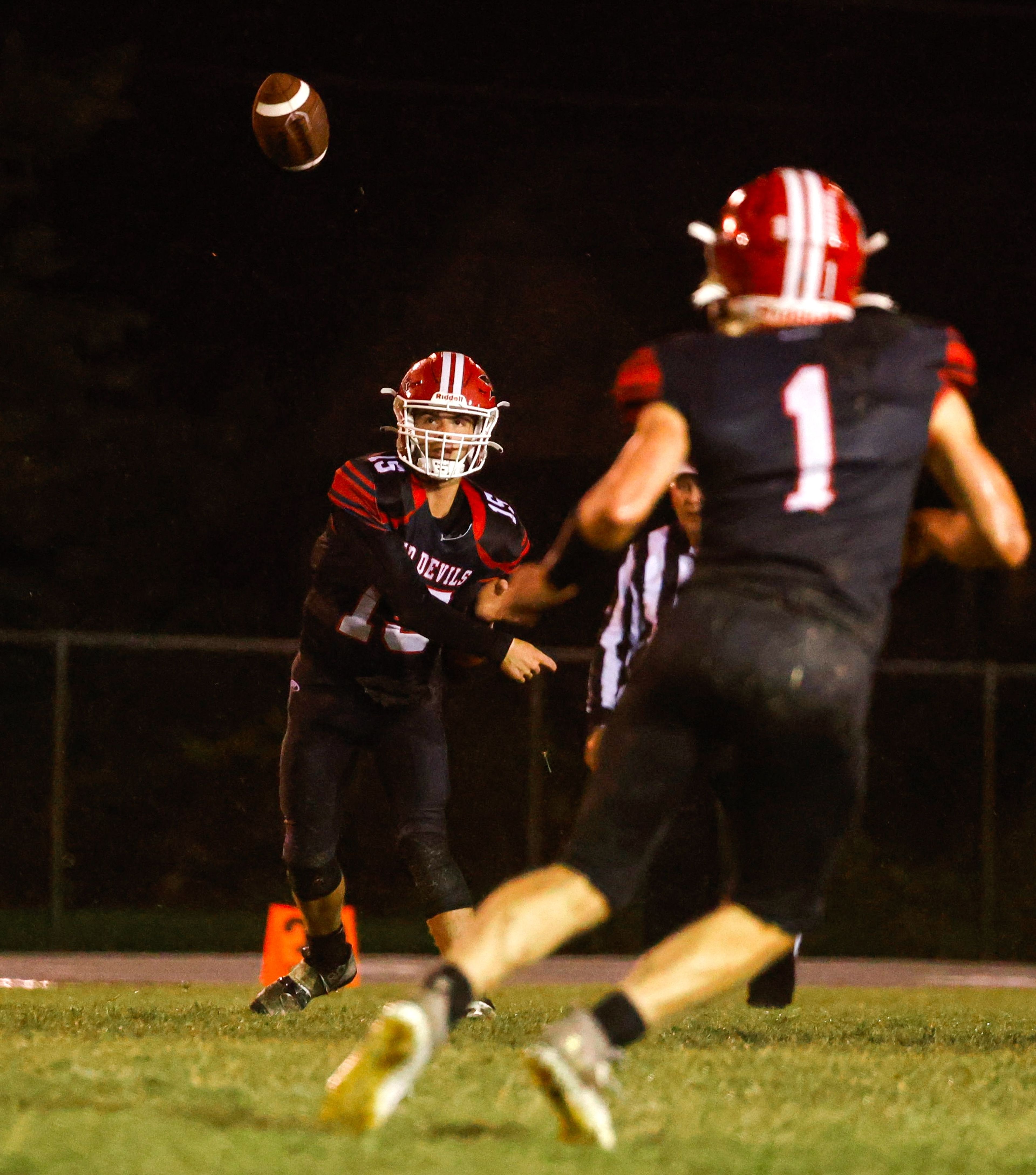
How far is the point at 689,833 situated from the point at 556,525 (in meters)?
10.6

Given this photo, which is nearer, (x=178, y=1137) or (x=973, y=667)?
(x=178, y=1137)

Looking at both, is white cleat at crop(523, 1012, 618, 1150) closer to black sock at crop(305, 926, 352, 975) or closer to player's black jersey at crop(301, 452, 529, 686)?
player's black jersey at crop(301, 452, 529, 686)

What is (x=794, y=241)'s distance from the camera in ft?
12.8

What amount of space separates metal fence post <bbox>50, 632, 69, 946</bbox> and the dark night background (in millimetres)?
3578

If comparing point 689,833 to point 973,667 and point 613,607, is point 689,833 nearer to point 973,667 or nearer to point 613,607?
point 613,607

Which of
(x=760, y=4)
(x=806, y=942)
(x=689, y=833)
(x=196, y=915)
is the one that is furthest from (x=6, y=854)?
(x=760, y=4)

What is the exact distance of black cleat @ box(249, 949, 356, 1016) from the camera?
23.2 feet

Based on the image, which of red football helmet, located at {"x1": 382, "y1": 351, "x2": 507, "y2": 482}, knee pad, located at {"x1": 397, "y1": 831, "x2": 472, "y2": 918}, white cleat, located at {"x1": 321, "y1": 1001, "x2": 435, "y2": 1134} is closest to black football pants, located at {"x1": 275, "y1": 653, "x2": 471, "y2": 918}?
knee pad, located at {"x1": 397, "y1": 831, "x2": 472, "y2": 918}

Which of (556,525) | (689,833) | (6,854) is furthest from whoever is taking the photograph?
(556,525)

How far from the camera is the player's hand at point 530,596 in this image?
392 centimetres

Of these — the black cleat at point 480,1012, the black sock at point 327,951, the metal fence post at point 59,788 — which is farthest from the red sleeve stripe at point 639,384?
the metal fence post at point 59,788

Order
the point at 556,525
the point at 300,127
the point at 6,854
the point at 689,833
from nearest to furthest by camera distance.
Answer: the point at 689,833 < the point at 300,127 < the point at 6,854 < the point at 556,525

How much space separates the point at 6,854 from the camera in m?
12.9

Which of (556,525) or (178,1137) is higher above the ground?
(556,525)
